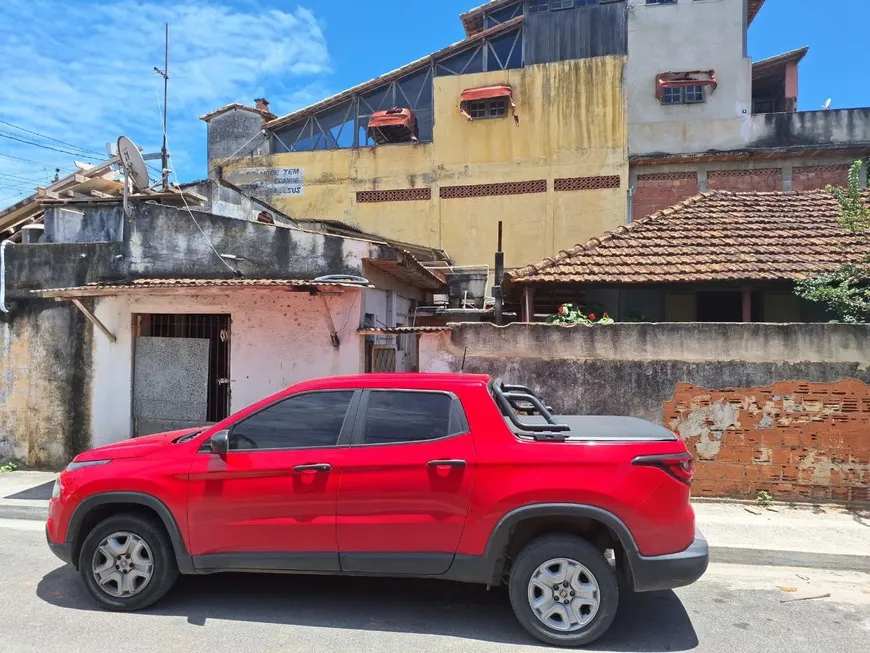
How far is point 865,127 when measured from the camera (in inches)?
659

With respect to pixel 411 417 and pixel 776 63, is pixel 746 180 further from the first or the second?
pixel 411 417

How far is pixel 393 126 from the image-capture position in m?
19.1

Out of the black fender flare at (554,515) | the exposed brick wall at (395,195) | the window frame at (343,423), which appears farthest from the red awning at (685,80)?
the black fender flare at (554,515)

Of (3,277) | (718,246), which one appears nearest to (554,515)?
(718,246)

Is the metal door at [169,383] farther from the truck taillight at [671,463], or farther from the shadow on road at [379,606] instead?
the truck taillight at [671,463]

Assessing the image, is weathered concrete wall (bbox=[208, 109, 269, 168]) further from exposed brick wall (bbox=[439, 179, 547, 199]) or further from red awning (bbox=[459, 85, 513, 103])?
red awning (bbox=[459, 85, 513, 103])

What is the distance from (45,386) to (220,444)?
6.69 m

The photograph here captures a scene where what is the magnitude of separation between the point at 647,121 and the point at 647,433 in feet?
53.8

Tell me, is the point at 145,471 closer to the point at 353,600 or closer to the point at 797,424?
the point at 353,600

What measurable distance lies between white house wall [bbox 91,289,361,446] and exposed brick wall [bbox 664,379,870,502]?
4600mm

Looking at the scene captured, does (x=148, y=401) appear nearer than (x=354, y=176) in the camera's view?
Yes

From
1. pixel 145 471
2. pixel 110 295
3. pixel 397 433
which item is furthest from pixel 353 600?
pixel 110 295

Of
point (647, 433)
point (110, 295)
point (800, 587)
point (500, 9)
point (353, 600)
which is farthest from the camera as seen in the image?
point (500, 9)

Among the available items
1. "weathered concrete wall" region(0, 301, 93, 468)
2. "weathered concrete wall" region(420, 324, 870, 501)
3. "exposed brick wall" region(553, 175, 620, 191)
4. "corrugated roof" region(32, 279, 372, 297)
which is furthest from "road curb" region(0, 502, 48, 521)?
"exposed brick wall" region(553, 175, 620, 191)
